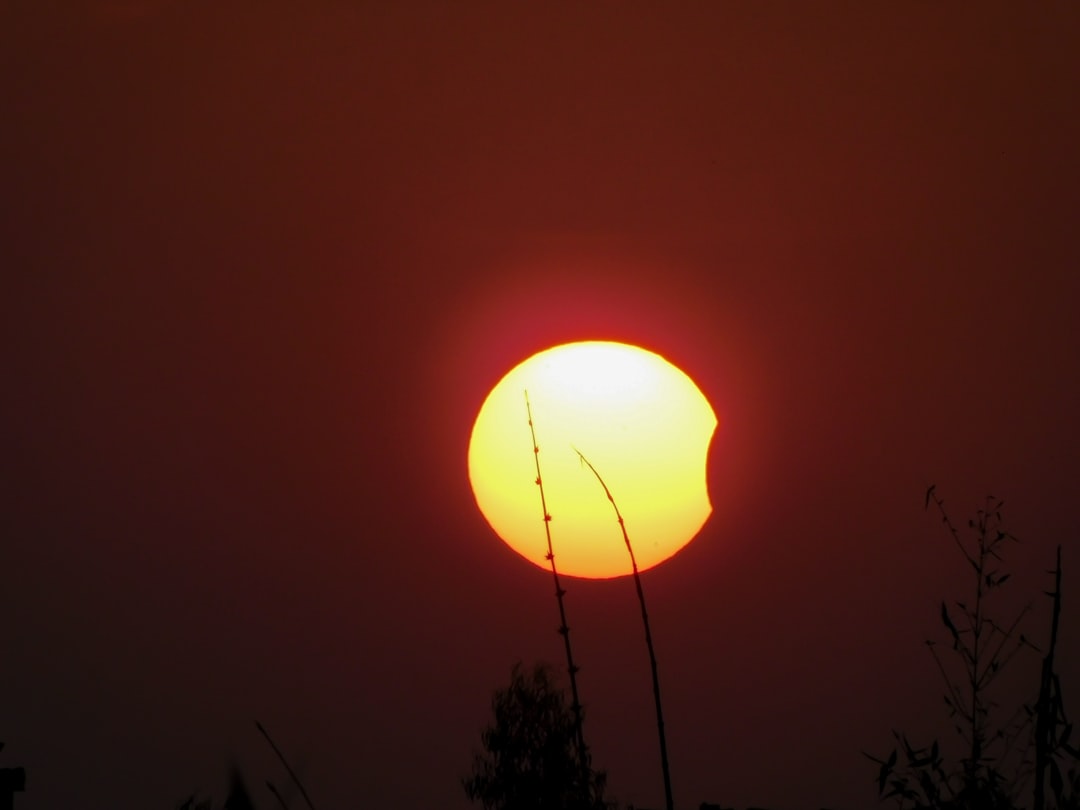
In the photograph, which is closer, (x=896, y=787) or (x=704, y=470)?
(x=896, y=787)

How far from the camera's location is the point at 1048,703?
2072mm

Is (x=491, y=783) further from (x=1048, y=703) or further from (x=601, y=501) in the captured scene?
(x=601, y=501)

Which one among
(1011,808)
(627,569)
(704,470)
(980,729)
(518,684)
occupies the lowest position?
(1011,808)

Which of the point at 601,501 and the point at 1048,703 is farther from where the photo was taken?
the point at 601,501

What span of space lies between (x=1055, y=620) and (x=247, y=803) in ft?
6.44

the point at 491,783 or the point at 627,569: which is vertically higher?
the point at 627,569

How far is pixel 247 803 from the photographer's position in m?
2.94

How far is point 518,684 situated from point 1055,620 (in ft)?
9.13

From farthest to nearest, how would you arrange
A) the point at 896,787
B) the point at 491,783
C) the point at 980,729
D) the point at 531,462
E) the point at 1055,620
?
the point at 531,462
the point at 491,783
the point at 896,787
the point at 980,729
the point at 1055,620

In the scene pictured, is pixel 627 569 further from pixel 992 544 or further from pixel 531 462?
pixel 992 544

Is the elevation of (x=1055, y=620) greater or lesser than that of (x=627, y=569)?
lesser

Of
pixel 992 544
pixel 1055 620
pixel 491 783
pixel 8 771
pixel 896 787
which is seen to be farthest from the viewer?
pixel 8 771

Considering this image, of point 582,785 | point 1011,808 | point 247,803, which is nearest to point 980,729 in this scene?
point 1011,808

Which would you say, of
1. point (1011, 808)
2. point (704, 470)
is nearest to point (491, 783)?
point (1011, 808)
